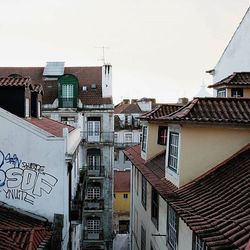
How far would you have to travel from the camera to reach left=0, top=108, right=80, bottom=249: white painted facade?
15766 mm

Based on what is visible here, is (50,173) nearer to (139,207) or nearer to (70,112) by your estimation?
(139,207)

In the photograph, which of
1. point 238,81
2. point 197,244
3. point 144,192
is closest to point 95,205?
point 144,192

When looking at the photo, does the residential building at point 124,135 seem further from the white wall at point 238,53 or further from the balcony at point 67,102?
the white wall at point 238,53

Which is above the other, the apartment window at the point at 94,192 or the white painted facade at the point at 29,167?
the white painted facade at the point at 29,167

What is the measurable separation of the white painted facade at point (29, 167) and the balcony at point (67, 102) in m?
21.3

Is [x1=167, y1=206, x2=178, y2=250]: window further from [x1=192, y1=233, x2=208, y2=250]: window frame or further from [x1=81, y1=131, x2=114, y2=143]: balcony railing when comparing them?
[x1=81, y1=131, x2=114, y2=143]: balcony railing

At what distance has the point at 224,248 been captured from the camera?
7660 millimetres

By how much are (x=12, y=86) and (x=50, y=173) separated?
15.4 feet

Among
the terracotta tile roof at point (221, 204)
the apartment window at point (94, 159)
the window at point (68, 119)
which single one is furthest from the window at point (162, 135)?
the apartment window at point (94, 159)

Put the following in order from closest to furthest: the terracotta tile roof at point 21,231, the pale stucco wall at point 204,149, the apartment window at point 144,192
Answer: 1. the terracotta tile roof at point 21,231
2. the pale stucco wall at point 204,149
3. the apartment window at point 144,192

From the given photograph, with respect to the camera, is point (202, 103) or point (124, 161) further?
point (124, 161)

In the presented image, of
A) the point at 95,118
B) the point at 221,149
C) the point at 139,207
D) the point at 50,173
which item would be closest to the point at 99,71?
the point at 95,118

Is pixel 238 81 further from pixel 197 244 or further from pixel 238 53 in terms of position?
pixel 197 244

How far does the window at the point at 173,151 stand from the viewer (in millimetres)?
14012
